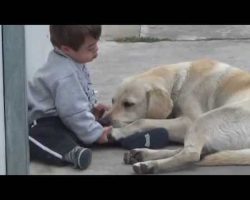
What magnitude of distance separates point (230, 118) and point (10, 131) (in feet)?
4.49

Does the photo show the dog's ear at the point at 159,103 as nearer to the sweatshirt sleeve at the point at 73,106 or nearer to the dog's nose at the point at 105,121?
the dog's nose at the point at 105,121

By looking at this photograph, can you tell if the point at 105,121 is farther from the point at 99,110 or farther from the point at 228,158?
the point at 228,158

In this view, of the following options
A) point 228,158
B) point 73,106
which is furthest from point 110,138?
point 228,158

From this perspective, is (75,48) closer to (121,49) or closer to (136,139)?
(136,139)

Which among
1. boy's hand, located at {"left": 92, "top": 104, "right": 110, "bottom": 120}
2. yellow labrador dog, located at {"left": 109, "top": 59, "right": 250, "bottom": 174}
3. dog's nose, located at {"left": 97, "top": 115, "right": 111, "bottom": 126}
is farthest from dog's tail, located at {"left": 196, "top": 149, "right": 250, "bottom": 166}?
boy's hand, located at {"left": 92, "top": 104, "right": 110, "bottom": 120}

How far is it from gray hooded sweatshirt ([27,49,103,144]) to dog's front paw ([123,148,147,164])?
283 millimetres

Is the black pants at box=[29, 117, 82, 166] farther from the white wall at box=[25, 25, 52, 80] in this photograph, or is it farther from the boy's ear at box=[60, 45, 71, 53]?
the white wall at box=[25, 25, 52, 80]

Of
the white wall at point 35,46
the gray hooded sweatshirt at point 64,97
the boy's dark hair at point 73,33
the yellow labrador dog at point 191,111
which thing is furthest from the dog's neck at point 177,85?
the white wall at point 35,46

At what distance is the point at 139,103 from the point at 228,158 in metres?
0.82

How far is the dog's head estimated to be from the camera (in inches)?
208

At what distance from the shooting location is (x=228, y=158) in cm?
475

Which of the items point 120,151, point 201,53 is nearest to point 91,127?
point 120,151

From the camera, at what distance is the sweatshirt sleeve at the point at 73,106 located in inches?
195

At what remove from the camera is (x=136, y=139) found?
5.12 metres
